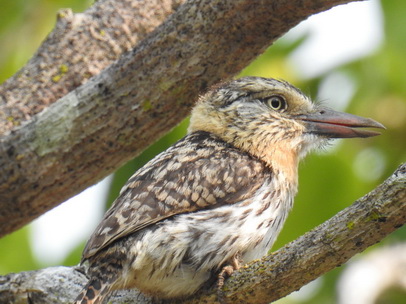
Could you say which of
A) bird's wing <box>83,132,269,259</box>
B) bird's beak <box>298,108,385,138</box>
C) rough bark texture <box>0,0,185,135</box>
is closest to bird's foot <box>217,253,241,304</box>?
bird's wing <box>83,132,269,259</box>

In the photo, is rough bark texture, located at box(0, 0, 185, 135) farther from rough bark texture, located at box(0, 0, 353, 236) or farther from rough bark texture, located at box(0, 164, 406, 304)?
rough bark texture, located at box(0, 164, 406, 304)

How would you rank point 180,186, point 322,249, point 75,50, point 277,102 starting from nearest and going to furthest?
point 322,249
point 180,186
point 277,102
point 75,50

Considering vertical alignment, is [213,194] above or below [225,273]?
above

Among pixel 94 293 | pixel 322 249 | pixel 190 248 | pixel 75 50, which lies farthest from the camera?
pixel 75 50

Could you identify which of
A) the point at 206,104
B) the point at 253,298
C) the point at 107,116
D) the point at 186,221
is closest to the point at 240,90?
the point at 206,104

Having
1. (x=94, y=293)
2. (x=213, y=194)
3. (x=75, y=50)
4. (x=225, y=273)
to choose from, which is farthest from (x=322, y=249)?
(x=75, y=50)

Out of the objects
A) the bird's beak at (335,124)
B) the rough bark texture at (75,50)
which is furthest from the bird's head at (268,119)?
the rough bark texture at (75,50)

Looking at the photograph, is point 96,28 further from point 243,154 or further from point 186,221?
point 186,221

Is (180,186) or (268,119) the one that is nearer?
(180,186)

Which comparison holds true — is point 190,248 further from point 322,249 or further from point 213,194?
point 322,249
